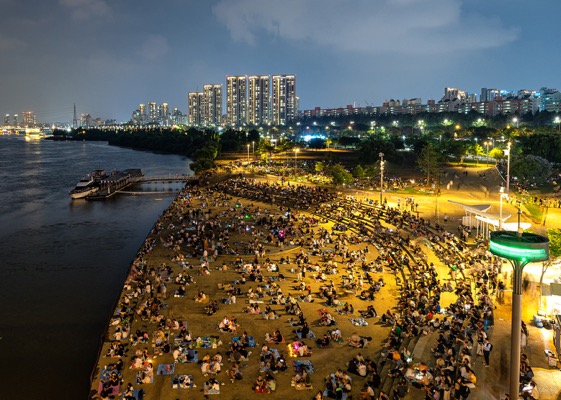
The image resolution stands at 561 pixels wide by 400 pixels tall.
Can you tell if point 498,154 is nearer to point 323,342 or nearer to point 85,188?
point 85,188

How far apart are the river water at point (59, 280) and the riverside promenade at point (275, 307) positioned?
1.81 metres

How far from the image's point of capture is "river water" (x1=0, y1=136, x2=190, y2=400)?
15.5 metres

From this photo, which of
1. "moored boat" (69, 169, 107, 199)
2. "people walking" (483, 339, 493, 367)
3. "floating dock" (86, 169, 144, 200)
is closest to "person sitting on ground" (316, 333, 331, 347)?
"people walking" (483, 339, 493, 367)

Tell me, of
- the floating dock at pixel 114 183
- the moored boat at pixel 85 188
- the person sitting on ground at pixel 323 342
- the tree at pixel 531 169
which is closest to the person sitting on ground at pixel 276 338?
the person sitting on ground at pixel 323 342

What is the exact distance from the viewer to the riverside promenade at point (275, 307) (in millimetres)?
12695

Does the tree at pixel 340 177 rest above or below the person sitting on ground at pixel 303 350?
above

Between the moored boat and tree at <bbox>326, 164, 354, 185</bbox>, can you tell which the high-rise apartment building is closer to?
tree at <bbox>326, 164, 354, 185</bbox>

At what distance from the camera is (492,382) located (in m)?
11.7

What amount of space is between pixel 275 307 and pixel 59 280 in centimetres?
1374

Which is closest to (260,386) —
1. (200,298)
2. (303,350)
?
(303,350)

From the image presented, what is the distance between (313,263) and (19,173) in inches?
3064

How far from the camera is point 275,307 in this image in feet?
59.2

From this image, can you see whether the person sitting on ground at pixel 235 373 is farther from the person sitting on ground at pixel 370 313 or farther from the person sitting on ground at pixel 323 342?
the person sitting on ground at pixel 370 313

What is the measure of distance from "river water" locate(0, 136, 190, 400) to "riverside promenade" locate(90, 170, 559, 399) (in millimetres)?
1806
